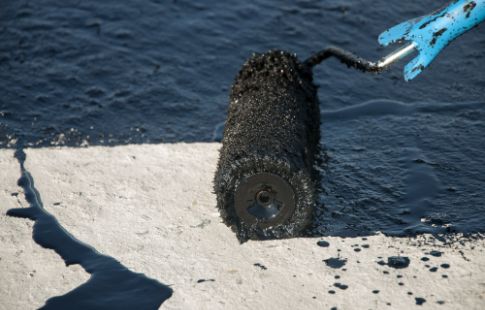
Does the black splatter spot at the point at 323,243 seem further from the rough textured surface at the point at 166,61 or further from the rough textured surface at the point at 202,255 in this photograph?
the rough textured surface at the point at 166,61

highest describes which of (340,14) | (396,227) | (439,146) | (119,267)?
(340,14)

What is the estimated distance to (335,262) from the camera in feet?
12.9

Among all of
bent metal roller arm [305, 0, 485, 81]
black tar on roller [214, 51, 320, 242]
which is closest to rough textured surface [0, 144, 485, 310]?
black tar on roller [214, 51, 320, 242]

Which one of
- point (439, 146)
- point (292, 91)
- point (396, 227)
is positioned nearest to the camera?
point (396, 227)

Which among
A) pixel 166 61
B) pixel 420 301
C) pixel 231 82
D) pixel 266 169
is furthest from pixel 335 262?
pixel 166 61

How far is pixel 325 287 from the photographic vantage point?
3738 millimetres

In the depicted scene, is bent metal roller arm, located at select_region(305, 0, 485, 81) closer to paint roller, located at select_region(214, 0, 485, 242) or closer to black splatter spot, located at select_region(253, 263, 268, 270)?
paint roller, located at select_region(214, 0, 485, 242)

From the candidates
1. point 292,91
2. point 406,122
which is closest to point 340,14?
point 406,122

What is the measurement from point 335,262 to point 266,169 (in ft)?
2.22

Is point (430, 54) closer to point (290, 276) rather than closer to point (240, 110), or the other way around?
point (240, 110)

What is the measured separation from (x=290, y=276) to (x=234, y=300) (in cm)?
37

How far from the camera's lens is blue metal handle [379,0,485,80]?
4199mm

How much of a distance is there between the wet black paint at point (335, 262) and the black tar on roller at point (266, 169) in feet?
0.86

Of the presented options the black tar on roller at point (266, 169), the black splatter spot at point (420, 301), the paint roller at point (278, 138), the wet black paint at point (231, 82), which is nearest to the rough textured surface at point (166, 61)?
the wet black paint at point (231, 82)
